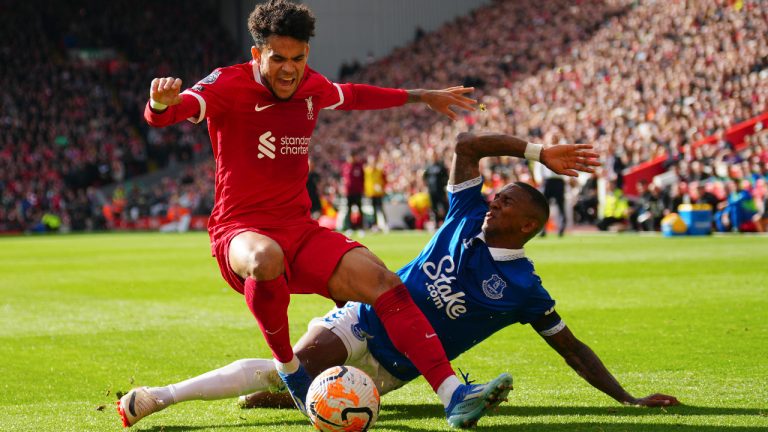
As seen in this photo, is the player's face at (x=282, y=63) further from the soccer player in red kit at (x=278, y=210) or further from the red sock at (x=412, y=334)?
the red sock at (x=412, y=334)

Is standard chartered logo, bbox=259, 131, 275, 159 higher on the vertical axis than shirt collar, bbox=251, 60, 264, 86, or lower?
lower

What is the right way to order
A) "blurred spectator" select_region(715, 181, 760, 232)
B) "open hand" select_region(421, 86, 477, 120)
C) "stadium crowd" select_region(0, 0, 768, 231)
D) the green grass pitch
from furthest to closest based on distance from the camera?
"stadium crowd" select_region(0, 0, 768, 231) < "blurred spectator" select_region(715, 181, 760, 232) < "open hand" select_region(421, 86, 477, 120) < the green grass pitch

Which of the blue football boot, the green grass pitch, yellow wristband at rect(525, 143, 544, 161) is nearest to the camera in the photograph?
the blue football boot

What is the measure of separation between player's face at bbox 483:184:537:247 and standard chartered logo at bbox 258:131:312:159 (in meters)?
1.05

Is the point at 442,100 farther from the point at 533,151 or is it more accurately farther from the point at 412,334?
the point at 412,334

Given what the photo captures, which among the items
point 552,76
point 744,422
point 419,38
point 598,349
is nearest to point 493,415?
point 744,422

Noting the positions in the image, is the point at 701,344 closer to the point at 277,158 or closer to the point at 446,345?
the point at 446,345

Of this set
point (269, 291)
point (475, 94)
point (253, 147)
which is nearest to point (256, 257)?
point (269, 291)

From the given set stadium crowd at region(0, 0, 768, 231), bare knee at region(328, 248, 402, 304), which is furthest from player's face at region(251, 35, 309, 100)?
stadium crowd at region(0, 0, 768, 231)

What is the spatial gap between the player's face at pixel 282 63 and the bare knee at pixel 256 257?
794 mm

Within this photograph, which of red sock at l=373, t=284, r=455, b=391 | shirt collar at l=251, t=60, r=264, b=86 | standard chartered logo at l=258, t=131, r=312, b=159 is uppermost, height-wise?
shirt collar at l=251, t=60, r=264, b=86

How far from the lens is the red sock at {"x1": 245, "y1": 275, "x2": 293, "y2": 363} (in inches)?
187

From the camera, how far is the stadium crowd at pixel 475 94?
2674cm

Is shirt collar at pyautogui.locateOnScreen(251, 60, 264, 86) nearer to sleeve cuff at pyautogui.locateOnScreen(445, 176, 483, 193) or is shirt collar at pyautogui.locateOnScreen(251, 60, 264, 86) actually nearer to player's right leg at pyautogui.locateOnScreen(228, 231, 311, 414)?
player's right leg at pyautogui.locateOnScreen(228, 231, 311, 414)
